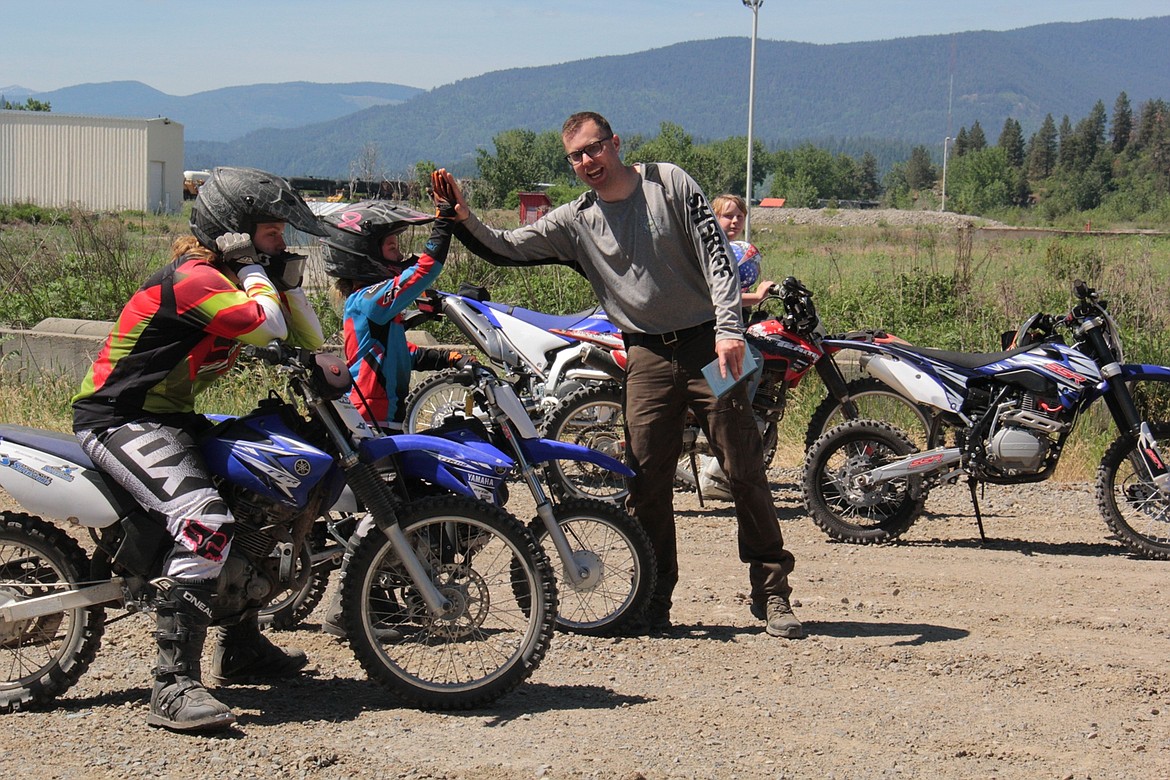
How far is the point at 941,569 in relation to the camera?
23.9ft

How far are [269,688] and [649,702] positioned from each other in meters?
1.42

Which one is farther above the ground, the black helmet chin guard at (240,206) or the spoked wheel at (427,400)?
the black helmet chin guard at (240,206)

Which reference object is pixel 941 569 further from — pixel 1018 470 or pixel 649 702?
pixel 649 702

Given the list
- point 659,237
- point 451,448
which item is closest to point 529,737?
point 451,448

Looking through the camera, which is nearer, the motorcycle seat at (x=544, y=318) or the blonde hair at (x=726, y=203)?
the blonde hair at (x=726, y=203)

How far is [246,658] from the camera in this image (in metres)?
5.11

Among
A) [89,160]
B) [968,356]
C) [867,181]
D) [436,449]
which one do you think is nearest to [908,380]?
[968,356]

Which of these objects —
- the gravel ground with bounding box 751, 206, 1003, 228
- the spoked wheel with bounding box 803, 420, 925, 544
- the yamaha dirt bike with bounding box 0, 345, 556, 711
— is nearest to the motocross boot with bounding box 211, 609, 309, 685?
the yamaha dirt bike with bounding box 0, 345, 556, 711

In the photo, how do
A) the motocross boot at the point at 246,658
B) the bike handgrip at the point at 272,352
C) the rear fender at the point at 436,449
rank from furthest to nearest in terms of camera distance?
1. the motocross boot at the point at 246,658
2. the rear fender at the point at 436,449
3. the bike handgrip at the point at 272,352

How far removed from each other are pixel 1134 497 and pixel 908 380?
55.1 inches

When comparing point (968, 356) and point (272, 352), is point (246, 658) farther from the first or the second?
point (968, 356)

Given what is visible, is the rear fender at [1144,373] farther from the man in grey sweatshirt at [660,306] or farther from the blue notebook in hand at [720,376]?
the blue notebook in hand at [720,376]

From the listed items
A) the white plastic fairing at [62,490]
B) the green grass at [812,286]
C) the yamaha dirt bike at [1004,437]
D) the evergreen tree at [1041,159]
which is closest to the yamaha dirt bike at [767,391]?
the yamaha dirt bike at [1004,437]

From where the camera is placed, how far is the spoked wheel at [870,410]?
27.6ft
